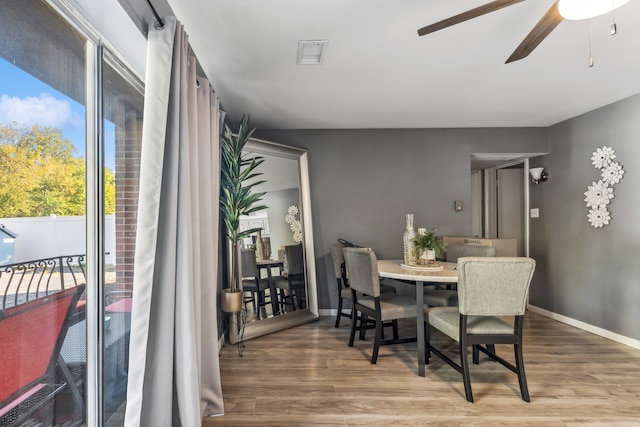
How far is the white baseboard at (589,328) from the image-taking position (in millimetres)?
3125

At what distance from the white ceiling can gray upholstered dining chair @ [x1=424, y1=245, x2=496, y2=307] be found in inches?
59.8

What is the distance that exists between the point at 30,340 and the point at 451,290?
3262 millimetres

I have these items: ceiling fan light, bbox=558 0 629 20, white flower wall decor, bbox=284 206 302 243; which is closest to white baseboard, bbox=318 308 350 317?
white flower wall decor, bbox=284 206 302 243

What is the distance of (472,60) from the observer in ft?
7.87

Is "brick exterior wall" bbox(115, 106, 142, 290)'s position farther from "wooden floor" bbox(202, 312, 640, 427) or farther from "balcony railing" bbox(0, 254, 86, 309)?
"wooden floor" bbox(202, 312, 640, 427)

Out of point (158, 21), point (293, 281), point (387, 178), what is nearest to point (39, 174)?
point (158, 21)

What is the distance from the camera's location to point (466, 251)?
3.27m

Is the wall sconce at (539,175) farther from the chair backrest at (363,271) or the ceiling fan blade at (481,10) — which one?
the ceiling fan blade at (481,10)

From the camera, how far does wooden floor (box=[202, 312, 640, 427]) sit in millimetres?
1947

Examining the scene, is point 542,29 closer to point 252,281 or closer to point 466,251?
point 466,251

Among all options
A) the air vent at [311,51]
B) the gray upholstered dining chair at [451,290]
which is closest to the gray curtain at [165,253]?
the air vent at [311,51]

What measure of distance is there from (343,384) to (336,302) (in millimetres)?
1760

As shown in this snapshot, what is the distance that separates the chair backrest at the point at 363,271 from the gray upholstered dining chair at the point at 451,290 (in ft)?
2.71

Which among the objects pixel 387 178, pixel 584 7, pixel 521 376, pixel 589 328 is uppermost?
pixel 584 7
